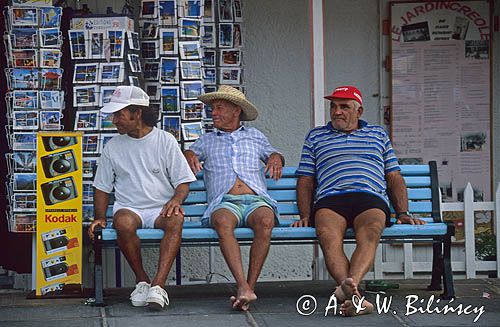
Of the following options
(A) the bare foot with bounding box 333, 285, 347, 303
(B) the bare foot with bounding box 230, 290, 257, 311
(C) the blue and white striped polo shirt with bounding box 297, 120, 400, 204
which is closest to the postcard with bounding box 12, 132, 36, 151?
(C) the blue and white striped polo shirt with bounding box 297, 120, 400, 204

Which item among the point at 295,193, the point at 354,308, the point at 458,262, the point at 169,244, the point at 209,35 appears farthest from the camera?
the point at 209,35

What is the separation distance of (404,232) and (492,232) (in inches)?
95.0

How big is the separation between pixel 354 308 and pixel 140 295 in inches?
54.2

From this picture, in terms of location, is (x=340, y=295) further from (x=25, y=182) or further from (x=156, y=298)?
(x=25, y=182)

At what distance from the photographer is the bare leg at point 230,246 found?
22.9 feet

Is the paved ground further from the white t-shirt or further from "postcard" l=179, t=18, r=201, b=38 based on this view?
"postcard" l=179, t=18, r=201, b=38

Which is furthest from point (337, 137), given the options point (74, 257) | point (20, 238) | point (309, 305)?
point (20, 238)

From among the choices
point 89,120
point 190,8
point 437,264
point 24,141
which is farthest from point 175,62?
point 437,264

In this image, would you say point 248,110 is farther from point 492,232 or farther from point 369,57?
point 492,232

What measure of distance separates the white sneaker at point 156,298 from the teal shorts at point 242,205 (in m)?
0.70

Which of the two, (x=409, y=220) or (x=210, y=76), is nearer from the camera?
(x=409, y=220)

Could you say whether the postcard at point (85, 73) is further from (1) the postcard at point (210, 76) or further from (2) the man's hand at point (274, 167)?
(2) the man's hand at point (274, 167)

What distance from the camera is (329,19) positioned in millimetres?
9641

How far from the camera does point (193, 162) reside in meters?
7.70
